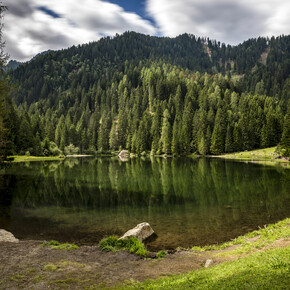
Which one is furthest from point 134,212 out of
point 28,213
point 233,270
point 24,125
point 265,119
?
point 265,119

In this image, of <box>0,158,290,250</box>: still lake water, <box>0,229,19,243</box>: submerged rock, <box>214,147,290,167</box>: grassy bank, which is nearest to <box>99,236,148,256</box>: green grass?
<box>0,158,290,250</box>: still lake water

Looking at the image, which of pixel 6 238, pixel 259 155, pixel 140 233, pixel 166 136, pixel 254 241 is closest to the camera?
pixel 254 241

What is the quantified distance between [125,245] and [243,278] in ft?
32.1

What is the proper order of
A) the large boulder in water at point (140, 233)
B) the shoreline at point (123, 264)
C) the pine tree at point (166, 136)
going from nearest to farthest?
the shoreline at point (123, 264) < the large boulder in water at point (140, 233) < the pine tree at point (166, 136)

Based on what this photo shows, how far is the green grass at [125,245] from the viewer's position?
52.4 feet

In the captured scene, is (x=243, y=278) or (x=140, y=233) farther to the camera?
Result: (x=140, y=233)

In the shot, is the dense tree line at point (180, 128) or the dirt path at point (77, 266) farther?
the dense tree line at point (180, 128)

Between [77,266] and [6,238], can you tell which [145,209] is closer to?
[6,238]

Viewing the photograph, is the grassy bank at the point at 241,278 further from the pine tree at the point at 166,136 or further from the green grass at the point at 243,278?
the pine tree at the point at 166,136

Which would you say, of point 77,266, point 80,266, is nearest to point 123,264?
point 80,266

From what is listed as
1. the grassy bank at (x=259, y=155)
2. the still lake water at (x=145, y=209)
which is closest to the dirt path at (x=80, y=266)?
the still lake water at (x=145, y=209)

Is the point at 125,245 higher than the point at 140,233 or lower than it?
lower

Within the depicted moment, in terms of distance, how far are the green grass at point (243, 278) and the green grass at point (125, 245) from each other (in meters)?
4.72

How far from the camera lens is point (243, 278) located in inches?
354
